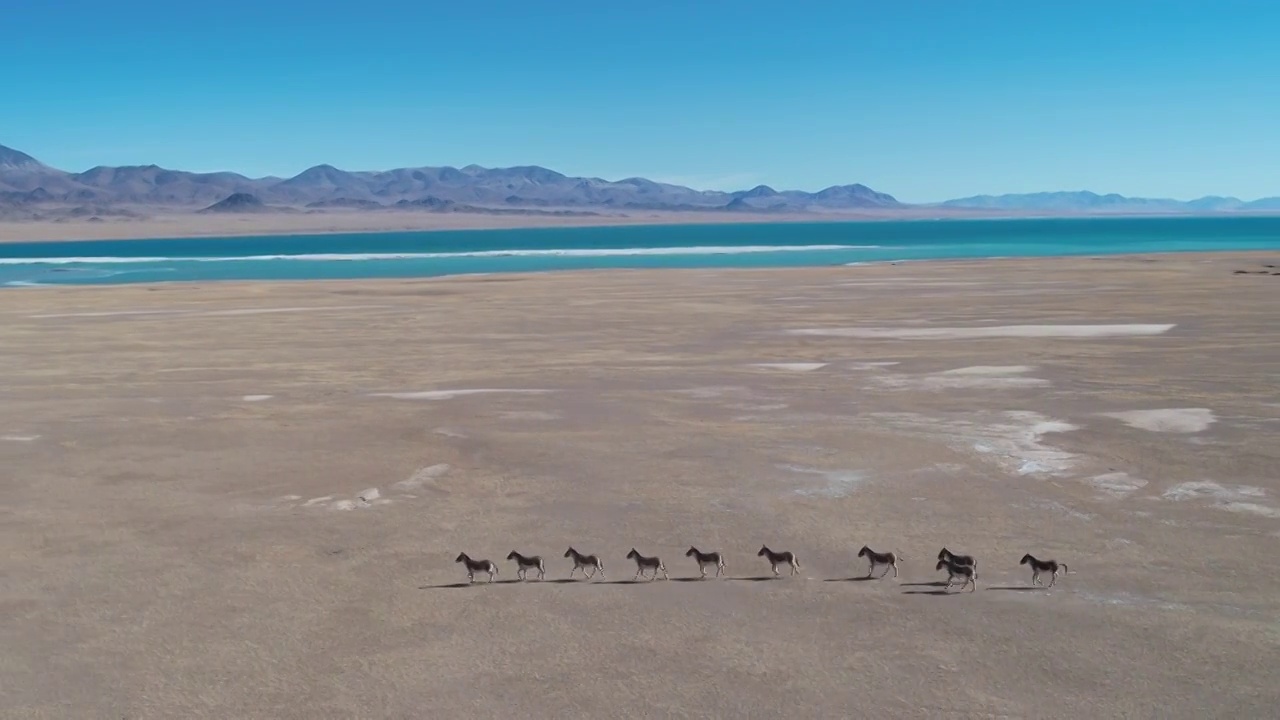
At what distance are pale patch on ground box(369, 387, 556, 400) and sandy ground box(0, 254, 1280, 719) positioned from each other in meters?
0.11

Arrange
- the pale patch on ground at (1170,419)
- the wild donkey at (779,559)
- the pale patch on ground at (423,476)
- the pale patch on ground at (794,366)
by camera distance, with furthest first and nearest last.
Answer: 1. the pale patch on ground at (794,366)
2. the pale patch on ground at (1170,419)
3. the pale patch on ground at (423,476)
4. the wild donkey at (779,559)

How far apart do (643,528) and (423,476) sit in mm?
3577

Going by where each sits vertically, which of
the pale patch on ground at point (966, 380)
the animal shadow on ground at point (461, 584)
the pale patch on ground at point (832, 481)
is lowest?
the animal shadow on ground at point (461, 584)

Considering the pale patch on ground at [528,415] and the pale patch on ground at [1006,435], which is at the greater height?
the pale patch on ground at [1006,435]

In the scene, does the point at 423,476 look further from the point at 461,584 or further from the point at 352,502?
the point at 461,584

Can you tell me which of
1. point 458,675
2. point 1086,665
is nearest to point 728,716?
point 458,675

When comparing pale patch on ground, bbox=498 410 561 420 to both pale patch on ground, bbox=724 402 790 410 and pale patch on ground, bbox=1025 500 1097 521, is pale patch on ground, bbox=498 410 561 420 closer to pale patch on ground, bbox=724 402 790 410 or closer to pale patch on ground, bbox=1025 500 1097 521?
pale patch on ground, bbox=724 402 790 410

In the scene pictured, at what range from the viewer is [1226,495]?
12.1m

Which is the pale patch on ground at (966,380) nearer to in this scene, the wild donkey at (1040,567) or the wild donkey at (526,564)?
the wild donkey at (1040,567)

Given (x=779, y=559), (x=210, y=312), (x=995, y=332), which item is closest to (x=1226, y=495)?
(x=779, y=559)

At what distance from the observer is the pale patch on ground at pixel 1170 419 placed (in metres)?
15.4

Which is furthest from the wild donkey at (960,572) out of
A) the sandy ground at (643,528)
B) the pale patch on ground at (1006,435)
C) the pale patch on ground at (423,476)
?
the pale patch on ground at (423,476)

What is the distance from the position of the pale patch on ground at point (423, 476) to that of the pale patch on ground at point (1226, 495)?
28.5 feet

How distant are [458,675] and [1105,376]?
16090 mm
